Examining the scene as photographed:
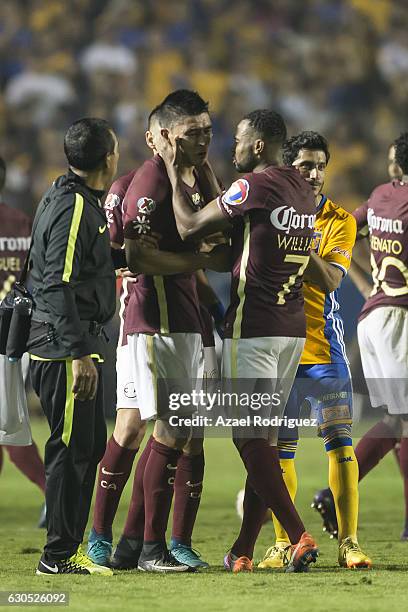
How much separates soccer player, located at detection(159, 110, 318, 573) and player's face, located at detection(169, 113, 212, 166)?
0.02 metres

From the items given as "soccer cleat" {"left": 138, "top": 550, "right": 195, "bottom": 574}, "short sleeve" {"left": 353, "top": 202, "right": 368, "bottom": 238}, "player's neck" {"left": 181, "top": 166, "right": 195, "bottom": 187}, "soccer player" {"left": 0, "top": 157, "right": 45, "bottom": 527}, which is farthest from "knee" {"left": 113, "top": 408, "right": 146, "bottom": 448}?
"soccer player" {"left": 0, "top": 157, "right": 45, "bottom": 527}

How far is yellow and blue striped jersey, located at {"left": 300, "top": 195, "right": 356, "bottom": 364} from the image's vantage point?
5258 mm

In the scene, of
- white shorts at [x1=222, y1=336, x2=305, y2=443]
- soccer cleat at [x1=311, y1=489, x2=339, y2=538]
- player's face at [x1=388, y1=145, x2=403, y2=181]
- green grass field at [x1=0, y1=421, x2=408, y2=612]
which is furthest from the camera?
player's face at [x1=388, y1=145, x2=403, y2=181]

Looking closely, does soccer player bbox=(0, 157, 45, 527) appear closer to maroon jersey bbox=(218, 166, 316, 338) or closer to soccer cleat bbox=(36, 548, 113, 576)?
soccer cleat bbox=(36, 548, 113, 576)

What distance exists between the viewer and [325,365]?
525 cm

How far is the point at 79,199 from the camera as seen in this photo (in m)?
4.46

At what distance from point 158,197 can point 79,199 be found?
0.46m

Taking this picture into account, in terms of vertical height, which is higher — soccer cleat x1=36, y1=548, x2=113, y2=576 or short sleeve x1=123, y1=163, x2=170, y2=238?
short sleeve x1=123, y1=163, x2=170, y2=238

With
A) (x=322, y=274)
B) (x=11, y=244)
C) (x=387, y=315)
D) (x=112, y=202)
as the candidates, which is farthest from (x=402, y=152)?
(x=11, y=244)

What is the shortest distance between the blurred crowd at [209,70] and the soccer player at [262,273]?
33.1 feet

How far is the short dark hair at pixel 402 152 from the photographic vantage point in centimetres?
620

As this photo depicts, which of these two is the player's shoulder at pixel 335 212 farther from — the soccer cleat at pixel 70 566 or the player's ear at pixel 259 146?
the soccer cleat at pixel 70 566

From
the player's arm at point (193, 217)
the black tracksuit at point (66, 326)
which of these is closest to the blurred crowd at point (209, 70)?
the player's arm at point (193, 217)

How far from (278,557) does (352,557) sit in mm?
337
